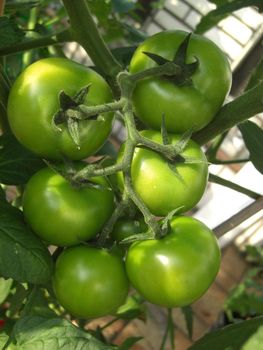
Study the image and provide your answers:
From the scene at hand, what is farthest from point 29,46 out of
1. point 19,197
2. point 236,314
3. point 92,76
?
point 236,314

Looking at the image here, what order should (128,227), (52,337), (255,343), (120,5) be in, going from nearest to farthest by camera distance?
(255,343) < (52,337) < (128,227) < (120,5)

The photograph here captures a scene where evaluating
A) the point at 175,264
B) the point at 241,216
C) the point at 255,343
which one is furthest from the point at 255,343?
the point at 241,216

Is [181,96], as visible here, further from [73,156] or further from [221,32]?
[221,32]

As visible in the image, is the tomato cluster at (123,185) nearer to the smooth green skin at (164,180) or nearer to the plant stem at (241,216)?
the smooth green skin at (164,180)

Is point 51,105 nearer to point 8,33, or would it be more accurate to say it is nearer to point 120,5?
point 8,33

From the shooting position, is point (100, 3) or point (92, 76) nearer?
point (92, 76)

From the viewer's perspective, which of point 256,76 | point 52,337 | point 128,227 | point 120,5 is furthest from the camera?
point 120,5

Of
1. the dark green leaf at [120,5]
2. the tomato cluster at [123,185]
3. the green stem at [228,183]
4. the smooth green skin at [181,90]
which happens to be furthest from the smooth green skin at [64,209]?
the dark green leaf at [120,5]
